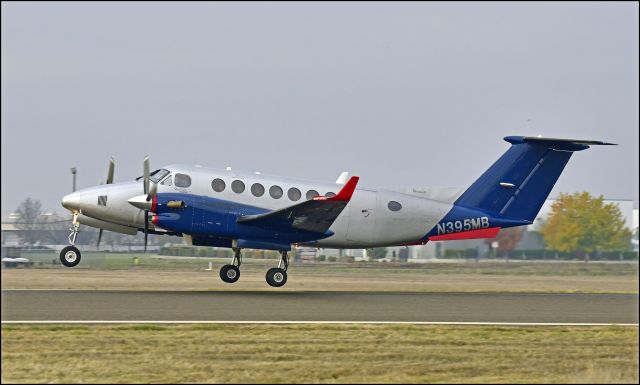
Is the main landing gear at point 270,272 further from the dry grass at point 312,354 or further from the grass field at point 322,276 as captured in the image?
the dry grass at point 312,354

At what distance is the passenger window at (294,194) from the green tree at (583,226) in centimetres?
3048

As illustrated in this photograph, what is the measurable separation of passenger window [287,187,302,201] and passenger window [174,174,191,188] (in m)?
3.14

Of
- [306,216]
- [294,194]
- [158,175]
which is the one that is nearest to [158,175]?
[158,175]

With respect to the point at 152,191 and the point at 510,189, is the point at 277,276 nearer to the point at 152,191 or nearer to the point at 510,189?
the point at 152,191

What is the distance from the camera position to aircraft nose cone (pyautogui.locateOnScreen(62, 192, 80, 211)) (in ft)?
89.3

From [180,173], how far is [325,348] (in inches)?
501

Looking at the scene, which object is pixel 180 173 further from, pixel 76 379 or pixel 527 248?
pixel 527 248

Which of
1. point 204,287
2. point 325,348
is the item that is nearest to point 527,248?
point 204,287

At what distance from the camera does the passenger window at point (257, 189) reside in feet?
92.9

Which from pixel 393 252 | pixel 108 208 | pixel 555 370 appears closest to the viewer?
pixel 555 370

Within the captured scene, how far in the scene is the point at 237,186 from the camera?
28.2m

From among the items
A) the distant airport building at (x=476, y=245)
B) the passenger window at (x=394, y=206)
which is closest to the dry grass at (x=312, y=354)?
the passenger window at (x=394, y=206)

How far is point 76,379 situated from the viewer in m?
12.8

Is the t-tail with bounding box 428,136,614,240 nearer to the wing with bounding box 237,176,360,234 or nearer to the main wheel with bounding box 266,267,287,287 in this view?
the wing with bounding box 237,176,360,234
